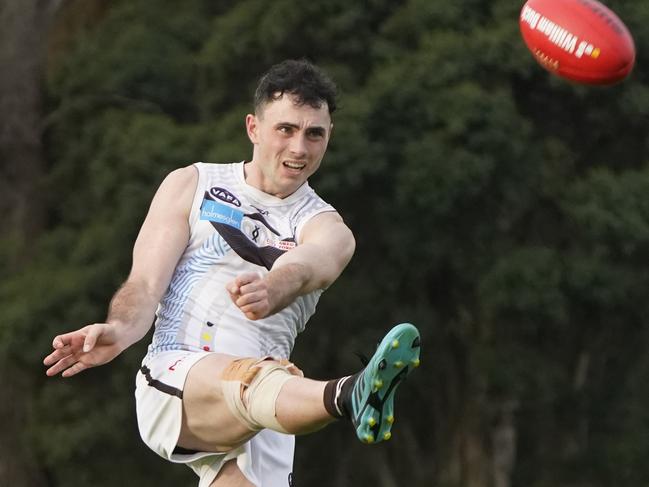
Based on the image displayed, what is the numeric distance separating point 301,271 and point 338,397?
0.52m

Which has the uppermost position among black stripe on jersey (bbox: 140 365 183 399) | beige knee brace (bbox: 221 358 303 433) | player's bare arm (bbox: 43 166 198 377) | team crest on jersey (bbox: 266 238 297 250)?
player's bare arm (bbox: 43 166 198 377)

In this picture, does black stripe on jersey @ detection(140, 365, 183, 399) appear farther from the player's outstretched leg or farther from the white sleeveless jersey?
the player's outstretched leg

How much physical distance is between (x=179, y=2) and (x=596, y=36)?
7965 mm

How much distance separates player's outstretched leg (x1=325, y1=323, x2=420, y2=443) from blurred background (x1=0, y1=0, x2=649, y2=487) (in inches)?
298

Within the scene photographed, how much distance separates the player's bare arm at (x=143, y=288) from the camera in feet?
15.4

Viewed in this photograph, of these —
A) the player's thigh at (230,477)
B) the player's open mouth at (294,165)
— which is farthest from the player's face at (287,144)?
the player's thigh at (230,477)

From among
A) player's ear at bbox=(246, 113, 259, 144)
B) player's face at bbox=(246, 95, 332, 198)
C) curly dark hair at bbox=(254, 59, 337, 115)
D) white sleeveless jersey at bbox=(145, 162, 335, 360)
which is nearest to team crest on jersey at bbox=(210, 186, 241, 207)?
white sleeveless jersey at bbox=(145, 162, 335, 360)

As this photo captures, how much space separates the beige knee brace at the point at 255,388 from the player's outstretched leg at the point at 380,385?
0.94 feet

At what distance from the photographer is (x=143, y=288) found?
507 centimetres

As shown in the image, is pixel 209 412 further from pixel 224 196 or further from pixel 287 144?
pixel 287 144

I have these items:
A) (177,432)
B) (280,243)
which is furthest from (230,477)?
(280,243)

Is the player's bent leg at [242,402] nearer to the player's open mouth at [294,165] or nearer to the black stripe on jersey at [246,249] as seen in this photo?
the black stripe on jersey at [246,249]

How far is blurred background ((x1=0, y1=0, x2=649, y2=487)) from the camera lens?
12.4m

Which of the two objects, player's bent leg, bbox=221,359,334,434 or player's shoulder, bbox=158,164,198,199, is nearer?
player's bent leg, bbox=221,359,334,434
